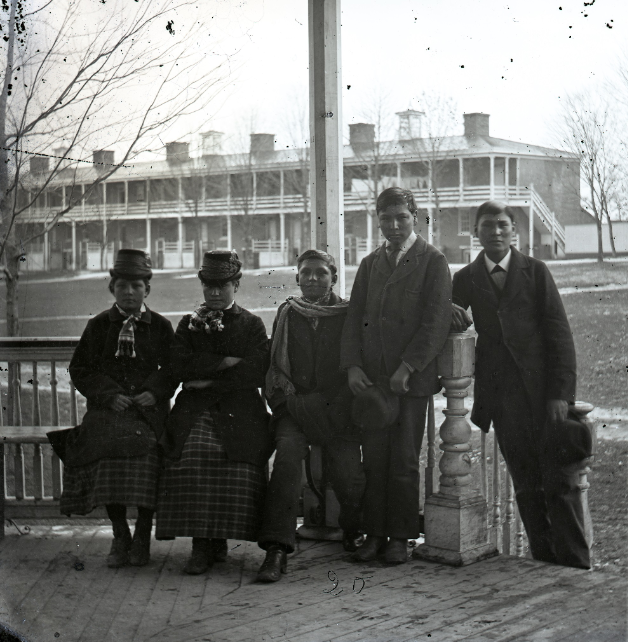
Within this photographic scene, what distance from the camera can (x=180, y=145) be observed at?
13.8ft

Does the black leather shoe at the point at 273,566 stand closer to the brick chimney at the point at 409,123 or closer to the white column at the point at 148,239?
the white column at the point at 148,239

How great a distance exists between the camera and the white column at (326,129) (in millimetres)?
Answer: 3760

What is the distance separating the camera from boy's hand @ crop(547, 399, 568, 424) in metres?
3.38

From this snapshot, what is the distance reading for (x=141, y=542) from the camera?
3.35m

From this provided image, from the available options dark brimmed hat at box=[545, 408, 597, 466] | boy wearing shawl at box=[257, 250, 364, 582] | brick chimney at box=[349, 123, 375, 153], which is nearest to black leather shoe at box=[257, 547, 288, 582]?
boy wearing shawl at box=[257, 250, 364, 582]

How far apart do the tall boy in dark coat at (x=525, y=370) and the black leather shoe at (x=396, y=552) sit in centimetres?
73

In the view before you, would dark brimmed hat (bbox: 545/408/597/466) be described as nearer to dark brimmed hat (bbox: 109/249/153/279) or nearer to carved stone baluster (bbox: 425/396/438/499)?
carved stone baluster (bbox: 425/396/438/499)

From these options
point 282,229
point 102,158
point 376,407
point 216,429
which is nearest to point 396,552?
point 376,407

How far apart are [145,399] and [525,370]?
1814mm

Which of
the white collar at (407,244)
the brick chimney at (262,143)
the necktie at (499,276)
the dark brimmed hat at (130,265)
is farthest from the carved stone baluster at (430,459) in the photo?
the brick chimney at (262,143)

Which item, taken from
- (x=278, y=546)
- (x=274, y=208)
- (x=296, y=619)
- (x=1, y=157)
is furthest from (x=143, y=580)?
(x=1, y=157)

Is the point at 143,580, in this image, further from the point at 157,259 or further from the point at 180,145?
the point at 180,145

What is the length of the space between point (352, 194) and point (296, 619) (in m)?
2.37

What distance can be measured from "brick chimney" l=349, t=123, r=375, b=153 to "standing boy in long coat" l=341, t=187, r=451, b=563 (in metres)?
0.94
